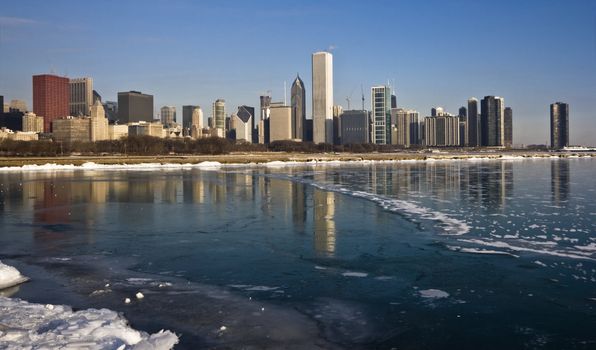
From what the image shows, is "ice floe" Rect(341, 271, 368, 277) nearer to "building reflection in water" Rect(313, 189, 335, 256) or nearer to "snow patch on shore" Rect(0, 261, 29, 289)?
"building reflection in water" Rect(313, 189, 335, 256)

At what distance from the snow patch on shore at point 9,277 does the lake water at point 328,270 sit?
0.42 m

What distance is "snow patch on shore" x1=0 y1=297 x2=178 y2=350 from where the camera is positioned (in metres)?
6.80

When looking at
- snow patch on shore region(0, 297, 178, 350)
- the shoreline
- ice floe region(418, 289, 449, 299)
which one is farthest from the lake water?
the shoreline

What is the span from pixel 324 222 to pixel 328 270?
664 cm

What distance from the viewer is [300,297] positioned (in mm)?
8992

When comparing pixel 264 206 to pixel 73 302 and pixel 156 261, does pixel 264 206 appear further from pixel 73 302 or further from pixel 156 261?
pixel 73 302

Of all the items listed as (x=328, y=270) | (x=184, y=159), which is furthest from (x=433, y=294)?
(x=184, y=159)

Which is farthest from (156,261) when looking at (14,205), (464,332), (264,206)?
(14,205)

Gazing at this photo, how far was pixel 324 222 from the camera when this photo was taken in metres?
17.5

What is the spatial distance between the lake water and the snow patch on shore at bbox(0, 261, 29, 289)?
16.7 inches

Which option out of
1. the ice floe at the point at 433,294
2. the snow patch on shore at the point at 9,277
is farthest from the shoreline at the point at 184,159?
the ice floe at the point at 433,294

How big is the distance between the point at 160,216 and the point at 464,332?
46.5ft

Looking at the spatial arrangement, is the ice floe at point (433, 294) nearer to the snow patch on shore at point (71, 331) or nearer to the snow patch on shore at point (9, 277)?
the snow patch on shore at point (71, 331)

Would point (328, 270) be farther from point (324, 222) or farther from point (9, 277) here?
point (324, 222)
